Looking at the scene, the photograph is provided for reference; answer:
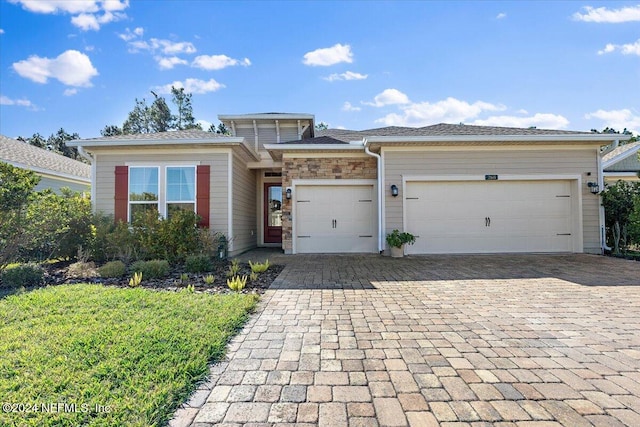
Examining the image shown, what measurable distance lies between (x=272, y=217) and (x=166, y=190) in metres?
4.18

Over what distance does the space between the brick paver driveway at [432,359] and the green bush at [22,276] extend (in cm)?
416

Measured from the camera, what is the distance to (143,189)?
8633 millimetres

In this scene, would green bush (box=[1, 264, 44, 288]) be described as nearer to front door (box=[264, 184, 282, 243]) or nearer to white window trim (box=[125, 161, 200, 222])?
white window trim (box=[125, 161, 200, 222])

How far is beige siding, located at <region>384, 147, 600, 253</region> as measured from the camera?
8609 millimetres

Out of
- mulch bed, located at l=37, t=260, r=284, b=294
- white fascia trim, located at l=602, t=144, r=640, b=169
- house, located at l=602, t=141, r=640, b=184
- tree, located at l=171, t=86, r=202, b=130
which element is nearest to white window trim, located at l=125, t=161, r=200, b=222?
mulch bed, located at l=37, t=260, r=284, b=294

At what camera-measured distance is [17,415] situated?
179 cm

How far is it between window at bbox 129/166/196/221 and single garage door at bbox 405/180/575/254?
6217mm

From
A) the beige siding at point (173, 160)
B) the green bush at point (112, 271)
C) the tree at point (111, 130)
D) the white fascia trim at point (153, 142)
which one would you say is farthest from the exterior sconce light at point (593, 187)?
the tree at point (111, 130)

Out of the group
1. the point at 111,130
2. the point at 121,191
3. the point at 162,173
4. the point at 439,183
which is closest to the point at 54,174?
the point at 121,191

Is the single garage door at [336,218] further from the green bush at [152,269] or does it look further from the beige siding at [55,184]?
the beige siding at [55,184]

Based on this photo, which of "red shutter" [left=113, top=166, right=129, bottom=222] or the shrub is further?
"red shutter" [left=113, top=166, right=129, bottom=222]

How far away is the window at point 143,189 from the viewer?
8562 mm

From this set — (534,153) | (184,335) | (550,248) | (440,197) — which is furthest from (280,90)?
(184,335)

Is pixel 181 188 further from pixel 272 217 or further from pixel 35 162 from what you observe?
pixel 35 162
